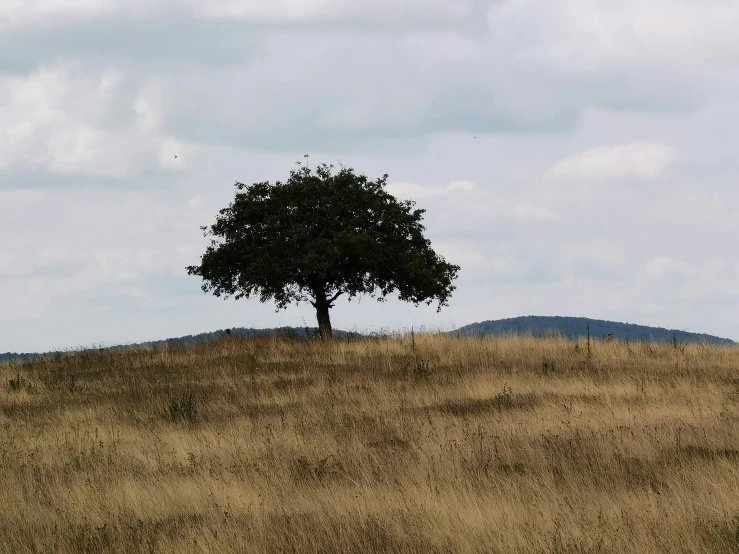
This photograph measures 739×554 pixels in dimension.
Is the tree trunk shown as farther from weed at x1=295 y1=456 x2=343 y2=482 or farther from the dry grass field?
weed at x1=295 y1=456 x2=343 y2=482

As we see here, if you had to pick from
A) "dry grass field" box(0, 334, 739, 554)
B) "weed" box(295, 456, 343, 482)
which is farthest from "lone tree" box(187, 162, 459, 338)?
"weed" box(295, 456, 343, 482)

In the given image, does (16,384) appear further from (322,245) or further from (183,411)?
(322,245)

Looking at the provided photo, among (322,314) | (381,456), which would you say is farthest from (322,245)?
(381,456)

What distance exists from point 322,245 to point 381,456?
22.1 m

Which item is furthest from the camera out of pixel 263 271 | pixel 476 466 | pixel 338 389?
pixel 263 271

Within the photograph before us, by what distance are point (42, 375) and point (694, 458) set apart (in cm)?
1867

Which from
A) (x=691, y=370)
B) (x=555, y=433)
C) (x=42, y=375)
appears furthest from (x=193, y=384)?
(x=691, y=370)

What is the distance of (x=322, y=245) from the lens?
33.8 meters

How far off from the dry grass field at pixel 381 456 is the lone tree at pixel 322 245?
35.1 feet

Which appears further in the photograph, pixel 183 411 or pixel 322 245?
pixel 322 245

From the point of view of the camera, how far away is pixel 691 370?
2147 centimetres

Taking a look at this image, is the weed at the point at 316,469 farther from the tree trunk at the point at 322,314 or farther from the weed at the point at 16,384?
the tree trunk at the point at 322,314

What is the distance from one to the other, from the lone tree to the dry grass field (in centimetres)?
1071

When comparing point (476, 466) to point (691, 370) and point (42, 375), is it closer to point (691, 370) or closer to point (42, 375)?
point (691, 370)
